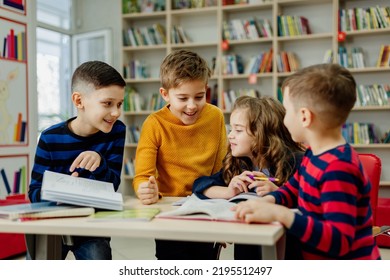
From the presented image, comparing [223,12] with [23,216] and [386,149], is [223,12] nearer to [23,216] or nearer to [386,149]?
[386,149]

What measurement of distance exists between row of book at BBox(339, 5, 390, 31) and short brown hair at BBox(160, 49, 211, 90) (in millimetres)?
3601

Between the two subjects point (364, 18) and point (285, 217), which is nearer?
point (285, 217)

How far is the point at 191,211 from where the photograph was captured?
A: 1.29 metres

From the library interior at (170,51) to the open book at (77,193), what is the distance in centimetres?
206

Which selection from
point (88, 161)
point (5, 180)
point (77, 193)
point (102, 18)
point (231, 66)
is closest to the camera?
point (77, 193)

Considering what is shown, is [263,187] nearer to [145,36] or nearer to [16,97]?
[16,97]

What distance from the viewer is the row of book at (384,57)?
498cm

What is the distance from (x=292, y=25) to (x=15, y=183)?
325cm

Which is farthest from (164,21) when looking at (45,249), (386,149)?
(45,249)

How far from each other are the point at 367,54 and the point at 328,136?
4273 millimetres

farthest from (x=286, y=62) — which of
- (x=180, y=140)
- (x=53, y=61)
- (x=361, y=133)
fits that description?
(x=180, y=140)

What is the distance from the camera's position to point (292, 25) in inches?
207

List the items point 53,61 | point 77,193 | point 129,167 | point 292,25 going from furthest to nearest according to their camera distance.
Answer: point 53,61, point 129,167, point 292,25, point 77,193

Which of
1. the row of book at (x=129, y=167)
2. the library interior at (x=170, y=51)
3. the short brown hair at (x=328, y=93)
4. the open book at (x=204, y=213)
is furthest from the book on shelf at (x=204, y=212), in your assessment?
the row of book at (x=129, y=167)
